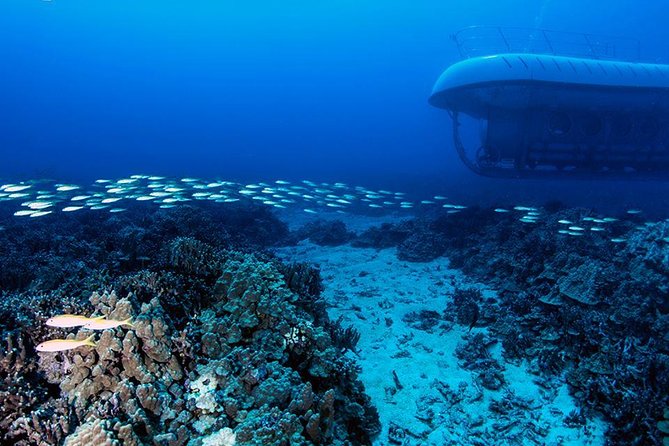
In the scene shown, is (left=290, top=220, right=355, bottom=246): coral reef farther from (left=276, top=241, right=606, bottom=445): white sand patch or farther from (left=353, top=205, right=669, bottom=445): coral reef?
(left=353, top=205, right=669, bottom=445): coral reef

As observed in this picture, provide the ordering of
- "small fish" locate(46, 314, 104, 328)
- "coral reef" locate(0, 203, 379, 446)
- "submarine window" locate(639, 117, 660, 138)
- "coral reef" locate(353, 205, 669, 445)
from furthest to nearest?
"submarine window" locate(639, 117, 660, 138), "coral reef" locate(353, 205, 669, 445), "small fish" locate(46, 314, 104, 328), "coral reef" locate(0, 203, 379, 446)

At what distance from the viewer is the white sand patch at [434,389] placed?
4.61m

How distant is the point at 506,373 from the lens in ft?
19.0

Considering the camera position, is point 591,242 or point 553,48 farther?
point 553,48

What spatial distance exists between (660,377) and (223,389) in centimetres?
564

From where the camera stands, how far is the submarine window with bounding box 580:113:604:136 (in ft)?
51.7

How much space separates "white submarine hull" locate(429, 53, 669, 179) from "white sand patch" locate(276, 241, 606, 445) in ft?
32.7

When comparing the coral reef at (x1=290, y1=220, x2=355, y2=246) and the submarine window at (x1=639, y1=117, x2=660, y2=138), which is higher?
the submarine window at (x1=639, y1=117, x2=660, y2=138)

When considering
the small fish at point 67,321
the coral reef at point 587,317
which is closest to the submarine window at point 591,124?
the coral reef at point 587,317

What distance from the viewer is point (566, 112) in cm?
1553

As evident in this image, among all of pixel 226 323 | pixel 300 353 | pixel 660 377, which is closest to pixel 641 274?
pixel 660 377

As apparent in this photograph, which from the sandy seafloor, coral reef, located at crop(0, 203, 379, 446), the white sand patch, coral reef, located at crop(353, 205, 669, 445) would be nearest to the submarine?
coral reef, located at crop(353, 205, 669, 445)

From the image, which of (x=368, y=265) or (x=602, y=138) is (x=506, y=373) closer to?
(x=368, y=265)

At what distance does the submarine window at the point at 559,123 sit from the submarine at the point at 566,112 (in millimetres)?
43
